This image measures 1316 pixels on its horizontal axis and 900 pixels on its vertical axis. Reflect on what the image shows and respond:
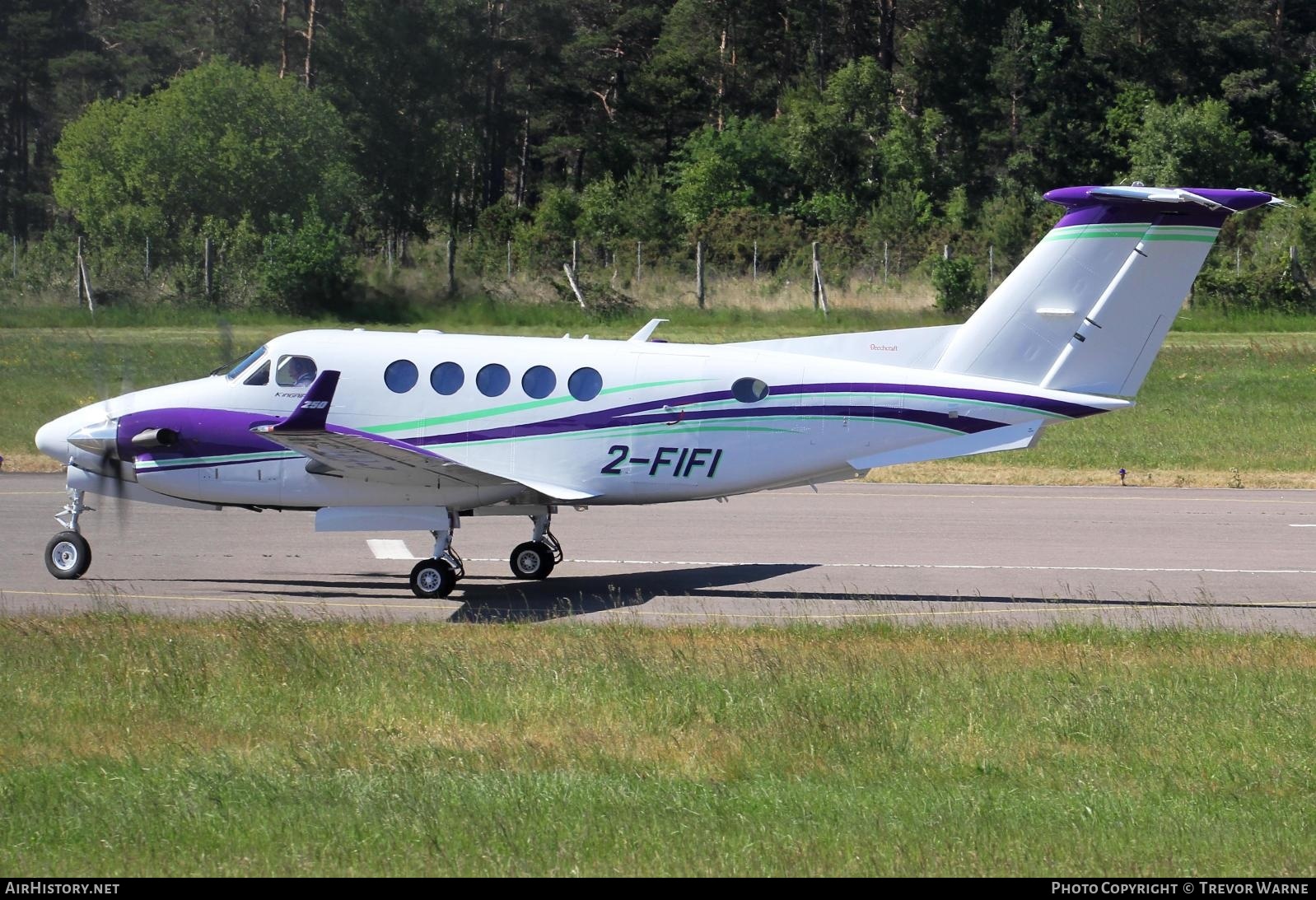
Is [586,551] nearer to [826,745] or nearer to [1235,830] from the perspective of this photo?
[826,745]

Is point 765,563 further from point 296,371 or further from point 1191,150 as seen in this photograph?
point 1191,150

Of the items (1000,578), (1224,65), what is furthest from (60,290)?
(1224,65)

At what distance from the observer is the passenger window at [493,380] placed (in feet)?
50.5

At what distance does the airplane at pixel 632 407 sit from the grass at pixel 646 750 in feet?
8.31

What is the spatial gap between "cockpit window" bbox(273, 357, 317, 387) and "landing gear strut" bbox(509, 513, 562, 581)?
9.35ft

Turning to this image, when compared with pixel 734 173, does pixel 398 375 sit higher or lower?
lower

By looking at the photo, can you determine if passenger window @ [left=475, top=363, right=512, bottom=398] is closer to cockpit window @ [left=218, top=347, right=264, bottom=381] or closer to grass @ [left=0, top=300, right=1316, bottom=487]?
cockpit window @ [left=218, top=347, right=264, bottom=381]

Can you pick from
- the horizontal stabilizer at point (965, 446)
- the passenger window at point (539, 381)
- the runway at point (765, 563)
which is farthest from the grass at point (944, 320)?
the horizontal stabilizer at point (965, 446)

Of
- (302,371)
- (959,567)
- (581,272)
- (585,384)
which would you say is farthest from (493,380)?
(581,272)

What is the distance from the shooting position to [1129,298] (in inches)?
573

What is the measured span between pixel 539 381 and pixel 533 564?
2.15 metres

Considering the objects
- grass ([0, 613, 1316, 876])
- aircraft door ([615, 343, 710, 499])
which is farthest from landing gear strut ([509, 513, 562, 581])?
grass ([0, 613, 1316, 876])

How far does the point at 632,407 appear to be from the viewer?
15.2m

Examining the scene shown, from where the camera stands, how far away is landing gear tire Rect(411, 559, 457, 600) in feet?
49.3
